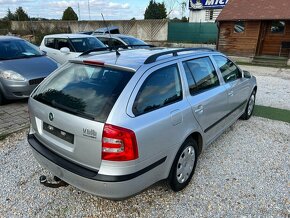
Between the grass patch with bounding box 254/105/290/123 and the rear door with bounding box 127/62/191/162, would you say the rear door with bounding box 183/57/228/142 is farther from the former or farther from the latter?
the grass patch with bounding box 254/105/290/123

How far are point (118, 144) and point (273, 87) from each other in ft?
25.1

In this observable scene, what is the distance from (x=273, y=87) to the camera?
325 inches

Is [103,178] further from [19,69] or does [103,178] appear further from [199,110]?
[19,69]

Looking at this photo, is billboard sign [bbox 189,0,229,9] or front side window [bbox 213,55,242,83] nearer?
front side window [bbox 213,55,242,83]

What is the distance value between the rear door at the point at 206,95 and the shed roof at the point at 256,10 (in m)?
12.2

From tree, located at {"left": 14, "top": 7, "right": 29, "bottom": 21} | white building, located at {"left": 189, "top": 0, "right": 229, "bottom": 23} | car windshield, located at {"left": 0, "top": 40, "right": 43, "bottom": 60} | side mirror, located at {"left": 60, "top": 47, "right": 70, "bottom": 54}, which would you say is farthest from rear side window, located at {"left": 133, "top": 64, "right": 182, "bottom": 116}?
tree, located at {"left": 14, "top": 7, "right": 29, "bottom": 21}

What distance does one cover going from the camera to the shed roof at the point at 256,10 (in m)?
13.6

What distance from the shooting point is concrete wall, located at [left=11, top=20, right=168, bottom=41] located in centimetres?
2344

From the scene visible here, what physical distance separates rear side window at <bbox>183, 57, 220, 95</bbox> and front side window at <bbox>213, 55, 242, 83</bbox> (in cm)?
29

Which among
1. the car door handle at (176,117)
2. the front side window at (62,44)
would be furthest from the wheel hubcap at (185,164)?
the front side window at (62,44)

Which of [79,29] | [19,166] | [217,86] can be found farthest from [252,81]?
[79,29]

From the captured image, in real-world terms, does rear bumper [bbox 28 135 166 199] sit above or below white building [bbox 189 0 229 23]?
below

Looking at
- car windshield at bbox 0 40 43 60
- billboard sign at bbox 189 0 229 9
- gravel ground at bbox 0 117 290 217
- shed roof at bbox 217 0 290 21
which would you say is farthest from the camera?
billboard sign at bbox 189 0 229 9

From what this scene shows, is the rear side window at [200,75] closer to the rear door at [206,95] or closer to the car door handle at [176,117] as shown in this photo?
the rear door at [206,95]
